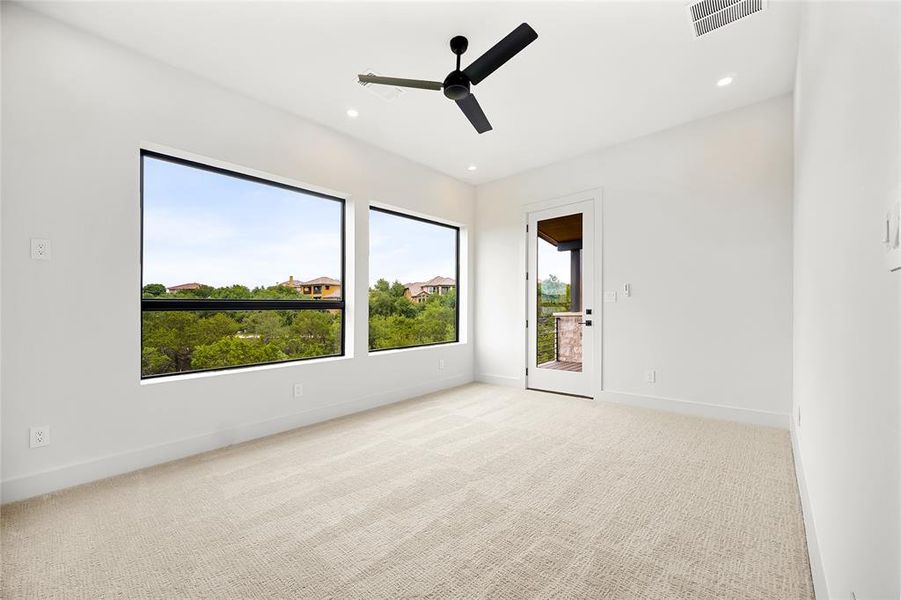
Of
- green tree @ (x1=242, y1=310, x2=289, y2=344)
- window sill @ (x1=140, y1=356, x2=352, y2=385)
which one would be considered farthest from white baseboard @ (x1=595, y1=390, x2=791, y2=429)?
green tree @ (x1=242, y1=310, x2=289, y2=344)

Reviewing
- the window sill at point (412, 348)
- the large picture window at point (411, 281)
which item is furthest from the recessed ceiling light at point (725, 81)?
the window sill at point (412, 348)

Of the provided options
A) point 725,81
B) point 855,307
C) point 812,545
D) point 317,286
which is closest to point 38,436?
point 317,286

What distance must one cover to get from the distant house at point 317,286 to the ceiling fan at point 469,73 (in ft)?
6.28

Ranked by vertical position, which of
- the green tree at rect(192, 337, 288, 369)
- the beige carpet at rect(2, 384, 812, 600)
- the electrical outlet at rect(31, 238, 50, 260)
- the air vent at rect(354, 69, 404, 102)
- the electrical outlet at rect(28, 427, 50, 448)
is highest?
the air vent at rect(354, 69, 404, 102)

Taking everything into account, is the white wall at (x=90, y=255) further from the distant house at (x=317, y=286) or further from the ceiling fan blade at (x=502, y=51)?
the ceiling fan blade at (x=502, y=51)

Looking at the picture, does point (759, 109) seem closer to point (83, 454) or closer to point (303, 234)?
point (303, 234)

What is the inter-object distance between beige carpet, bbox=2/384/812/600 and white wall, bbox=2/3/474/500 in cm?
27

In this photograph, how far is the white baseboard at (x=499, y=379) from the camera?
511 cm

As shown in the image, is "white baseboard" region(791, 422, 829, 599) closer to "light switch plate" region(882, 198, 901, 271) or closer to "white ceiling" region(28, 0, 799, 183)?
"light switch plate" region(882, 198, 901, 271)

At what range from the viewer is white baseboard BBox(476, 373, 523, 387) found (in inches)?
201

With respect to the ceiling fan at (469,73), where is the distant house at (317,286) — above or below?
below

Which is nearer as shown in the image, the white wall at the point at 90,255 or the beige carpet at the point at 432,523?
the beige carpet at the point at 432,523

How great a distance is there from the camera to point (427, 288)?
5.12 meters

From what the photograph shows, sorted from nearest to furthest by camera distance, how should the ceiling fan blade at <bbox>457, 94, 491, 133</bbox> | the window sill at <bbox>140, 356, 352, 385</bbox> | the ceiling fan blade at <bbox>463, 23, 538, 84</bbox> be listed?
the ceiling fan blade at <bbox>463, 23, 538, 84</bbox> → the ceiling fan blade at <bbox>457, 94, 491, 133</bbox> → the window sill at <bbox>140, 356, 352, 385</bbox>
